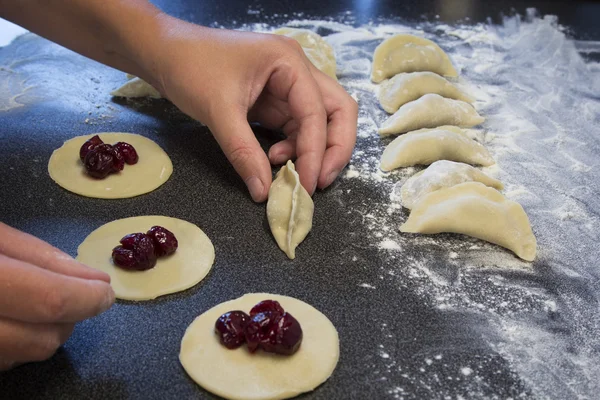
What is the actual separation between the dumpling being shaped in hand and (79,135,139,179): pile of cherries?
16.6 inches

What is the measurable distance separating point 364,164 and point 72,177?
0.92 meters

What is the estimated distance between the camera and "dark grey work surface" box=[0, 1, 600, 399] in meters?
1.28

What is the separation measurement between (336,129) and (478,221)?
52 cm

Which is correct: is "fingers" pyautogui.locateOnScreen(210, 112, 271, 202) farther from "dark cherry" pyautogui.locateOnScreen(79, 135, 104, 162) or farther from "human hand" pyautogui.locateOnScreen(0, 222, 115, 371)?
"human hand" pyautogui.locateOnScreen(0, 222, 115, 371)

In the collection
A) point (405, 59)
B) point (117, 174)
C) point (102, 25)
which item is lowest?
point (117, 174)

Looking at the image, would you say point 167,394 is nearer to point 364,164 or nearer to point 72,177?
point 72,177

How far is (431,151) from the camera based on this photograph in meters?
2.05

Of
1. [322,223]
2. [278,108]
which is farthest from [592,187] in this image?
[278,108]

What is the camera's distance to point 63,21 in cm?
199

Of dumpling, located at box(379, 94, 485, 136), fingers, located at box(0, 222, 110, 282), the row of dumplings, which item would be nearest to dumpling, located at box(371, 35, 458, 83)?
the row of dumplings

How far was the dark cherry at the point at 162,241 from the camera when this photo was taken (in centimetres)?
154

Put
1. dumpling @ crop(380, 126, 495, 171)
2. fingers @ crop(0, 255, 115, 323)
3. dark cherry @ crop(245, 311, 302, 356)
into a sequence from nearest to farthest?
fingers @ crop(0, 255, 115, 323)
dark cherry @ crop(245, 311, 302, 356)
dumpling @ crop(380, 126, 495, 171)

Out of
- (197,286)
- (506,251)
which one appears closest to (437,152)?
(506,251)

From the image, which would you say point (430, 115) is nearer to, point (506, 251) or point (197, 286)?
point (506, 251)
